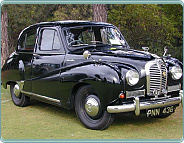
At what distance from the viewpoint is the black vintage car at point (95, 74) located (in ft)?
16.4

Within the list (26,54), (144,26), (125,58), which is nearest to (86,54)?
(125,58)

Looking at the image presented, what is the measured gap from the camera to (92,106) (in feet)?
17.2

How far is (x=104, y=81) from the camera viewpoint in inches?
196

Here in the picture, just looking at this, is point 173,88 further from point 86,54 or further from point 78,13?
point 78,13

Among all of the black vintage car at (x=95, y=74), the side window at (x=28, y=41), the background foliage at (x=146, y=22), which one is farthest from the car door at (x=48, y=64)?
the background foliage at (x=146, y=22)

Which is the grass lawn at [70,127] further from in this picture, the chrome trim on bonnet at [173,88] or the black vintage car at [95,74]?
the chrome trim on bonnet at [173,88]

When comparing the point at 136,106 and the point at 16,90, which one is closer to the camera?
the point at 136,106

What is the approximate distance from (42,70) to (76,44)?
953 millimetres

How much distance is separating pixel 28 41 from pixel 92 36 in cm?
188

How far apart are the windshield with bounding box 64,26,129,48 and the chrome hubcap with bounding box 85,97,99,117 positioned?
1371mm

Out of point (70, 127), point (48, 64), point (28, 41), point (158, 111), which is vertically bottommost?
point (70, 127)

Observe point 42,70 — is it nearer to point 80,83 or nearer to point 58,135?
point 80,83

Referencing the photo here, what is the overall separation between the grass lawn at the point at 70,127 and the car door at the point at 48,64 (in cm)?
51

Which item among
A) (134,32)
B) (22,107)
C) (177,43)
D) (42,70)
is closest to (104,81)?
(42,70)
